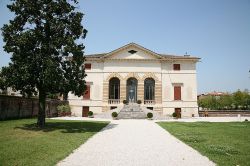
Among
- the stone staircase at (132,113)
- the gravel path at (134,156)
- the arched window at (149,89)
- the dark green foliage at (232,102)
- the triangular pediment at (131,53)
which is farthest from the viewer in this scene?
the dark green foliage at (232,102)

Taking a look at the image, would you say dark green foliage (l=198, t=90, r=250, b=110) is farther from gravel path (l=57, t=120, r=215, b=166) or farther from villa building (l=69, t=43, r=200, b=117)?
gravel path (l=57, t=120, r=215, b=166)

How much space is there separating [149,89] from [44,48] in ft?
81.2

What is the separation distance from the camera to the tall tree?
51.8 ft

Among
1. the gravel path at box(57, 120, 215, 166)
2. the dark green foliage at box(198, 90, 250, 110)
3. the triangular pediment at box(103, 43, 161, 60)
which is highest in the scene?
the triangular pediment at box(103, 43, 161, 60)

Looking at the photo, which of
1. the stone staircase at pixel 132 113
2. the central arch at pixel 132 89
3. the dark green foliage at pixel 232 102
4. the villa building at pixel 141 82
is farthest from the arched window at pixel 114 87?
the dark green foliage at pixel 232 102

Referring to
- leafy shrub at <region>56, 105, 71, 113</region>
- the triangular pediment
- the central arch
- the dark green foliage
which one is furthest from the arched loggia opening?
the dark green foliage

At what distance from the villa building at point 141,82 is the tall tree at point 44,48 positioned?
20.7 meters

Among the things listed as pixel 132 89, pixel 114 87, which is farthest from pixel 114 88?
pixel 132 89

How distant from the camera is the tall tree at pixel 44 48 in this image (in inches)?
622

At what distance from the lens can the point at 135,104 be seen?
3669cm

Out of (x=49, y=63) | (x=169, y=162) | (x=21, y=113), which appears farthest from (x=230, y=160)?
(x=21, y=113)

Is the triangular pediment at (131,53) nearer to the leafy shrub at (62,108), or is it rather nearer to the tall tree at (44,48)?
the leafy shrub at (62,108)

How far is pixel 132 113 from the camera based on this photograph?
3372cm

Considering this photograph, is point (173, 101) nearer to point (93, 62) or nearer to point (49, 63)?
point (93, 62)
